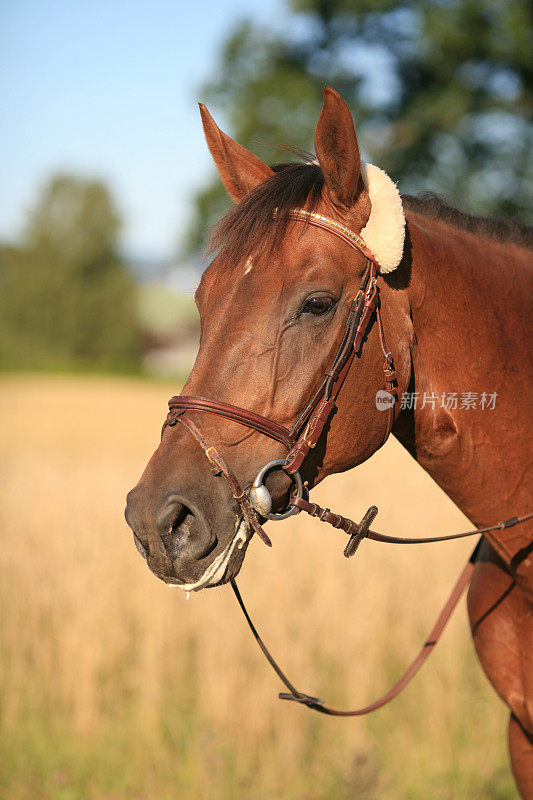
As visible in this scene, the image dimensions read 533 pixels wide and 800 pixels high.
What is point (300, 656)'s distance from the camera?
498cm

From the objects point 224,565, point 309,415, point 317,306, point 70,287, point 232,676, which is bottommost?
point 232,676

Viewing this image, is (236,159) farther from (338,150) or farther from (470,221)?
(470,221)

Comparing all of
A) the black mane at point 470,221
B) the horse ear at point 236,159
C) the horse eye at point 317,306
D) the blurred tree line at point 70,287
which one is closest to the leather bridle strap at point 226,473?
the horse eye at point 317,306

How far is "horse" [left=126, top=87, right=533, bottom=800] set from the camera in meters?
1.98

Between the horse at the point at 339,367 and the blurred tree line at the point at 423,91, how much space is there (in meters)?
13.1

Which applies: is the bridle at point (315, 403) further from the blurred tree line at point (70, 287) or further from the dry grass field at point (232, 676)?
the blurred tree line at point (70, 287)

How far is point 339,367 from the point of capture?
2.14 meters

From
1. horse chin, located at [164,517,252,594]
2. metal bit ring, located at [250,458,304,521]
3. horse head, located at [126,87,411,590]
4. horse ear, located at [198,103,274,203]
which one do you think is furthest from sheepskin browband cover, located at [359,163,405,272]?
horse chin, located at [164,517,252,594]

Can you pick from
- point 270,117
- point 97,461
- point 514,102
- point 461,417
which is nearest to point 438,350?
point 461,417

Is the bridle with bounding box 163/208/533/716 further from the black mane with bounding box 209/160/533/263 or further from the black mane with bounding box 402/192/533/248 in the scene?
the black mane with bounding box 402/192/533/248

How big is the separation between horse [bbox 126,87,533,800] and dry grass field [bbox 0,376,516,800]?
2027mm

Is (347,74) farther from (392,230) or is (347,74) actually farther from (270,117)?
(392,230)

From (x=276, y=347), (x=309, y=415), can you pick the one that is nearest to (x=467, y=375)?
(x=309, y=415)

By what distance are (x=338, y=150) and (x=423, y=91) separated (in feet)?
52.3
